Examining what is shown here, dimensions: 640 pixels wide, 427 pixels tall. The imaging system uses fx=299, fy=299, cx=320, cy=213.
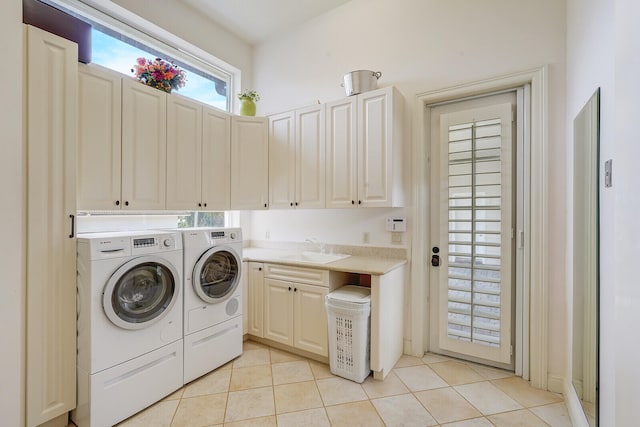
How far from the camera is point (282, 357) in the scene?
8.70 ft

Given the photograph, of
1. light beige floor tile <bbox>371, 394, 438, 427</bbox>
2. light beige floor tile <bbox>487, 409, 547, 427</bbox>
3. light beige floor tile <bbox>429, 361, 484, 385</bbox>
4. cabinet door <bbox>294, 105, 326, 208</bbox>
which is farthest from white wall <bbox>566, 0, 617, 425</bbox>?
cabinet door <bbox>294, 105, 326, 208</bbox>

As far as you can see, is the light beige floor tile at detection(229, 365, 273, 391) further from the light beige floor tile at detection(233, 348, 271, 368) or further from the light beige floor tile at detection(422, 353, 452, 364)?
the light beige floor tile at detection(422, 353, 452, 364)

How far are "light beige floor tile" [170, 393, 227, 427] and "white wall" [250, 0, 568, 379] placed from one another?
1713 mm

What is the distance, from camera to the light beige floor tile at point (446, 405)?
6.10 ft

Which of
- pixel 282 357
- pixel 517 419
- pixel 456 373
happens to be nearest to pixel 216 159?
pixel 282 357

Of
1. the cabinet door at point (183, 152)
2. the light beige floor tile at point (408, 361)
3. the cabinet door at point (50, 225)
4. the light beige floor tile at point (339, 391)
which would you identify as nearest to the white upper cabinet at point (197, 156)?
the cabinet door at point (183, 152)

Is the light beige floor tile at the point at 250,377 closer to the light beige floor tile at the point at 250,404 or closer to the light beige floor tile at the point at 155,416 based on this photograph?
the light beige floor tile at the point at 250,404

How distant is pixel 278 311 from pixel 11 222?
1891 millimetres

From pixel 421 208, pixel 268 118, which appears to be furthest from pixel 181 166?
pixel 421 208

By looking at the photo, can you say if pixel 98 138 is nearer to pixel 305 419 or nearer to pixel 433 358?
pixel 305 419

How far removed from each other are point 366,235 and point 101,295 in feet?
6.93

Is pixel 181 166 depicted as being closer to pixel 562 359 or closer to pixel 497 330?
pixel 497 330

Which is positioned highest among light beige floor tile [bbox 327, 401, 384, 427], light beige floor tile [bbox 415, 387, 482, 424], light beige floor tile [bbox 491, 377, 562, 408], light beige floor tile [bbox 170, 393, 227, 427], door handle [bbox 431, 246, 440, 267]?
door handle [bbox 431, 246, 440, 267]

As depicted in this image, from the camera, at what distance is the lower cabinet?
8.17 ft
